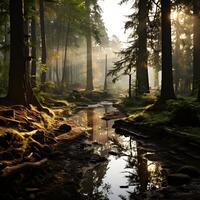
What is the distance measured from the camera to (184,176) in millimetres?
8805

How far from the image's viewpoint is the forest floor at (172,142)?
8180 mm

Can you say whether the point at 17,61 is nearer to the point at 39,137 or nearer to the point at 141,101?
the point at 39,137

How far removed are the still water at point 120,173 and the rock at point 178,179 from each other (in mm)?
270

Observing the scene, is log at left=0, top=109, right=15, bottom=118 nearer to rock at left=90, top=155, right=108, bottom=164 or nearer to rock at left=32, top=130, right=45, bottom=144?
rock at left=32, top=130, right=45, bottom=144

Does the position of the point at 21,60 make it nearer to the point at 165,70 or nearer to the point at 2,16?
the point at 2,16

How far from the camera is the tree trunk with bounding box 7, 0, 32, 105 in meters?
14.7

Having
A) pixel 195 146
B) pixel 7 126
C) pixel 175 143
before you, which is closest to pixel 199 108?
pixel 175 143

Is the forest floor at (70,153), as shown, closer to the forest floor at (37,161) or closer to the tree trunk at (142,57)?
the forest floor at (37,161)

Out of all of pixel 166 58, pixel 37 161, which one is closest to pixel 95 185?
pixel 37 161

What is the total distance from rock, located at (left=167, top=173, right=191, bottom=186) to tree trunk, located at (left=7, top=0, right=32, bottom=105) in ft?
25.9

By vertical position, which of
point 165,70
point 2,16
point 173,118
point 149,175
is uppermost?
point 2,16

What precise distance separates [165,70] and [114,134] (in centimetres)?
490

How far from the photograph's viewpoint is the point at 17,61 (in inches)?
588

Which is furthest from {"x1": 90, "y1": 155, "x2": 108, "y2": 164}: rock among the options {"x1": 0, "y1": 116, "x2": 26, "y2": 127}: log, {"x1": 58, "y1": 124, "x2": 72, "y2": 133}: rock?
{"x1": 58, "y1": 124, "x2": 72, "y2": 133}: rock
